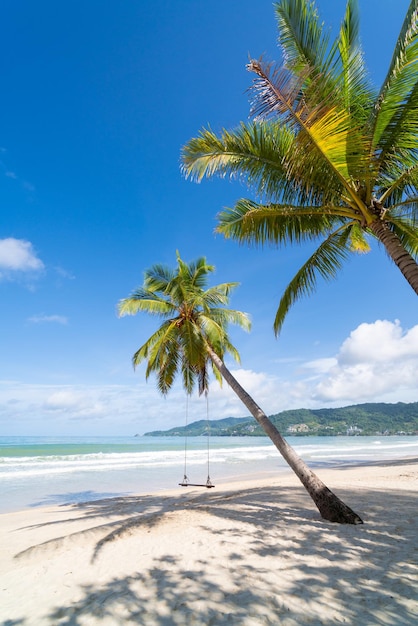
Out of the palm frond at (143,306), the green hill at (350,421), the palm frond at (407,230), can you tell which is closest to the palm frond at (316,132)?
the palm frond at (407,230)

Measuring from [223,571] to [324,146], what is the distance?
18.4ft

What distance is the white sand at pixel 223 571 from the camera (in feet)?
11.3

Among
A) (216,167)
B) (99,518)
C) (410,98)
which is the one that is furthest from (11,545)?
(410,98)

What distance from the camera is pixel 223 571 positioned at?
14.4 ft

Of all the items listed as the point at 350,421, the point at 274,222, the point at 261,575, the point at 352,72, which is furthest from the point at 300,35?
the point at 350,421

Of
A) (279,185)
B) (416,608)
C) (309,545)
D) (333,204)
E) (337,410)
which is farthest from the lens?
(337,410)

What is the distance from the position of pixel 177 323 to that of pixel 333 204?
6.41 meters

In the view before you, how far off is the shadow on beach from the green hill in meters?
78.8

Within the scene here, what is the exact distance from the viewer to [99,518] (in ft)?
29.1

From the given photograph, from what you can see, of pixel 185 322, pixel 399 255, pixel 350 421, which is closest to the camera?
pixel 399 255

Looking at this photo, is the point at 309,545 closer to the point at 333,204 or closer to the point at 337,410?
the point at 333,204

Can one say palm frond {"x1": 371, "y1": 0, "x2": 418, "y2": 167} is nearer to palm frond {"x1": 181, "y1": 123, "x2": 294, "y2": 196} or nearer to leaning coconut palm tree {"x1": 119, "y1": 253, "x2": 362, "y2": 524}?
palm frond {"x1": 181, "y1": 123, "x2": 294, "y2": 196}

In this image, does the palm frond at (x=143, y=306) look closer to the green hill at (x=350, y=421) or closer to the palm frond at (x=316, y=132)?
the palm frond at (x=316, y=132)

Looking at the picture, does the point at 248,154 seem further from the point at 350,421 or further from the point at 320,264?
the point at 350,421
